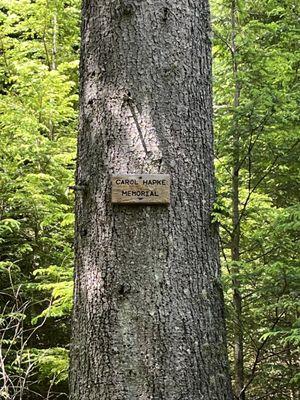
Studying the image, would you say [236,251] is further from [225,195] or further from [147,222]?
[147,222]

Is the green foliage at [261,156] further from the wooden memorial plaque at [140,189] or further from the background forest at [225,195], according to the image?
the wooden memorial plaque at [140,189]

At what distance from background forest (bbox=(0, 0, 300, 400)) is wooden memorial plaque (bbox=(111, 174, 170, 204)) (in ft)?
0.92

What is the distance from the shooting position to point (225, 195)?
11.3 ft

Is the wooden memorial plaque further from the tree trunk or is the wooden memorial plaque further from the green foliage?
the tree trunk

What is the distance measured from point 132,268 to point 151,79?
0.79 m

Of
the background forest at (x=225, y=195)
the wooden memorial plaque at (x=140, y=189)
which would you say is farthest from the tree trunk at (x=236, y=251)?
the wooden memorial plaque at (x=140, y=189)

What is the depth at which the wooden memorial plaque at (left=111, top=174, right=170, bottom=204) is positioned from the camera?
6.59ft

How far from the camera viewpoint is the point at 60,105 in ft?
17.5

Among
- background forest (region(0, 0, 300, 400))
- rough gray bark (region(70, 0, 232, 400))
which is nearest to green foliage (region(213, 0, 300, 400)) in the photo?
background forest (region(0, 0, 300, 400))

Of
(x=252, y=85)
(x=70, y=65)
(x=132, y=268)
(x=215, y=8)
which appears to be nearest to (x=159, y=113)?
(x=132, y=268)

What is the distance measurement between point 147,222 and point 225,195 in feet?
5.05

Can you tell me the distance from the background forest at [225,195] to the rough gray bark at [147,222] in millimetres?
257

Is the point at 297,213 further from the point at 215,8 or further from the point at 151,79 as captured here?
the point at 215,8

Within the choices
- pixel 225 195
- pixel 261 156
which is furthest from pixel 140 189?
pixel 261 156
